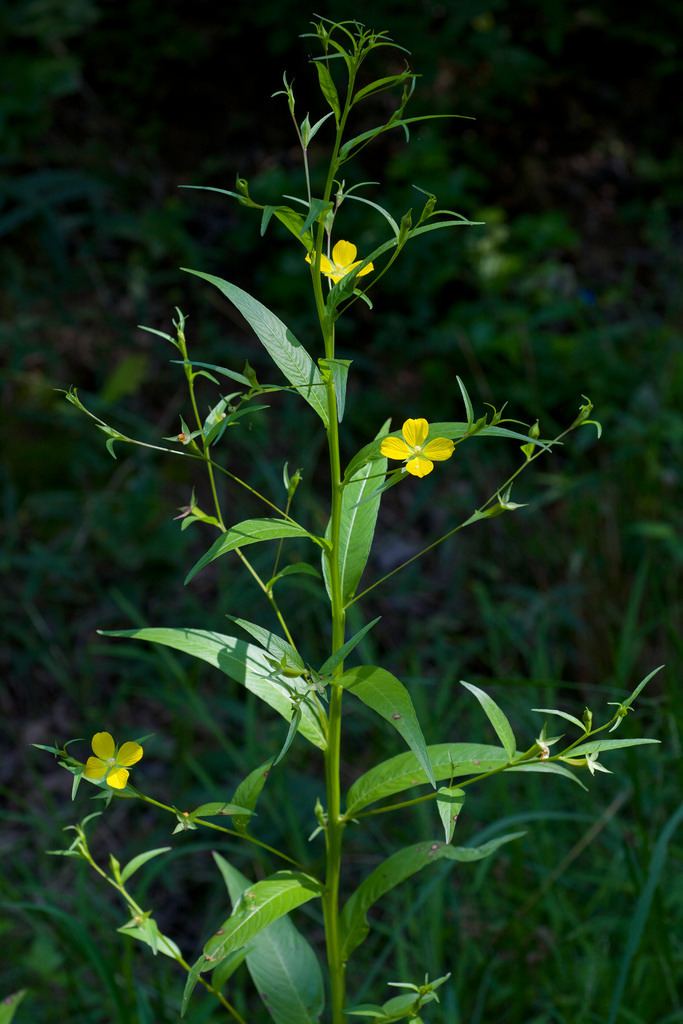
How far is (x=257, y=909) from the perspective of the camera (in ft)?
3.48

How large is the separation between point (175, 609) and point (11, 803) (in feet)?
2.25

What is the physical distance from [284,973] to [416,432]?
0.72 metres

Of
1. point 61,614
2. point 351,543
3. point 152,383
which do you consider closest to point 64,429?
point 152,383

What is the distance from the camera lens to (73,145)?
169 inches

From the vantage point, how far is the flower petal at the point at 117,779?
3.25 ft

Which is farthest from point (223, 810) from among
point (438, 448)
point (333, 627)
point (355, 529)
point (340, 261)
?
point (340, 261)

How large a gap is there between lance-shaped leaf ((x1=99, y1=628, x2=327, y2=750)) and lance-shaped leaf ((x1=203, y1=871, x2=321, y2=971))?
174mm

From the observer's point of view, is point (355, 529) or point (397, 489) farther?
point (397, 489)

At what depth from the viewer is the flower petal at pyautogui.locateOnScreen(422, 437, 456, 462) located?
Result: 94cm

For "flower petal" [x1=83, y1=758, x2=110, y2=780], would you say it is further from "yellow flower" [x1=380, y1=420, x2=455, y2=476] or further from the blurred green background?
the blurred green background

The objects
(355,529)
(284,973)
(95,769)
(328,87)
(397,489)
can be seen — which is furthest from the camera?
(397,489)

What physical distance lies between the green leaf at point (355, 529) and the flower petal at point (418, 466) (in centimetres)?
12

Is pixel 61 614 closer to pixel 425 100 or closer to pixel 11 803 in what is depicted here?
pixel 11 803

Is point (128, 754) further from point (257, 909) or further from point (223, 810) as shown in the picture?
point (257, 909)
